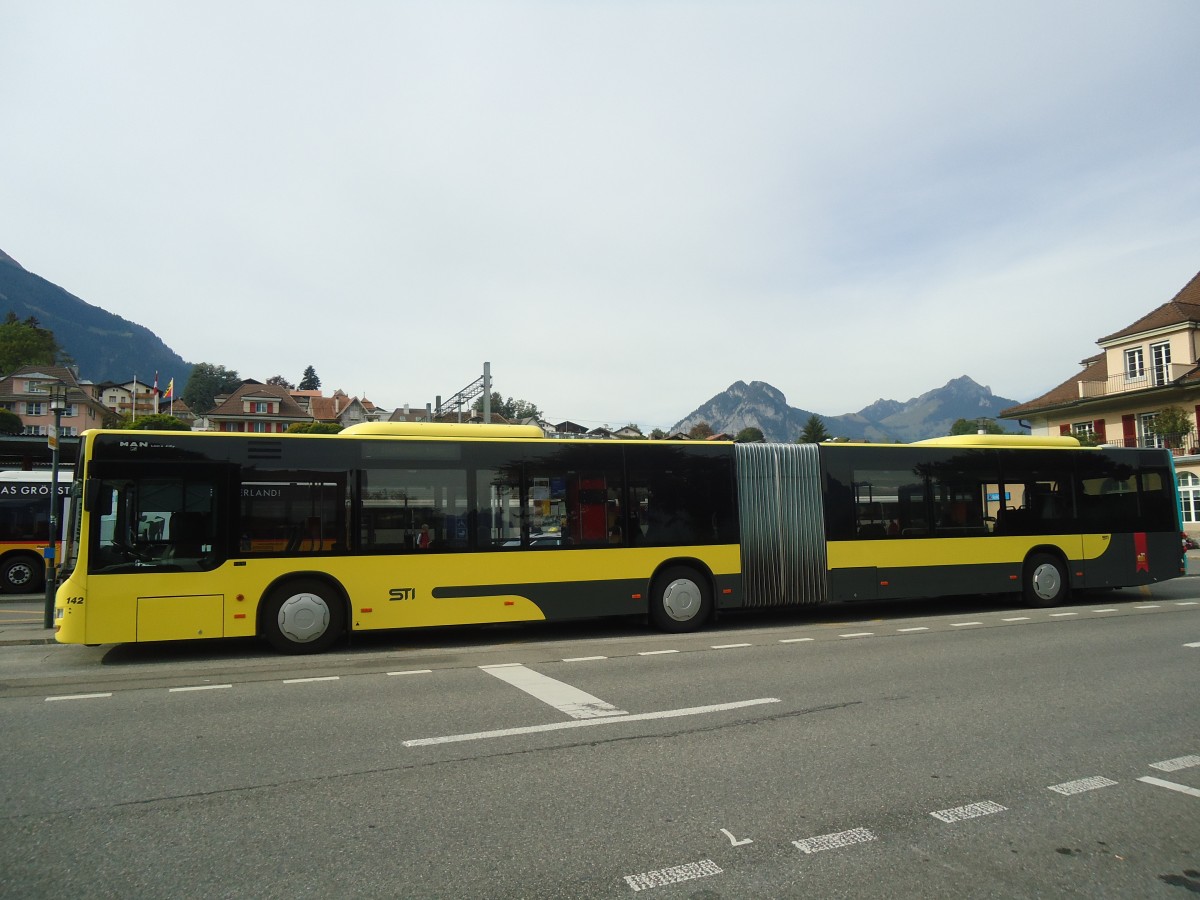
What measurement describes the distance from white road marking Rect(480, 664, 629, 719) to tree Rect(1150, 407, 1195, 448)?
4241cm

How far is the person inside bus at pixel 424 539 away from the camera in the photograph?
10.8 metres

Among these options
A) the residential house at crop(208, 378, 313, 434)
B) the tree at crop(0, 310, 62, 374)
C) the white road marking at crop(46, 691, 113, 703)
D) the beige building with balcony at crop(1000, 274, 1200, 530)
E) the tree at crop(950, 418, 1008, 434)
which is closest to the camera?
the white road marking at crop(46, 691, 113, 703)

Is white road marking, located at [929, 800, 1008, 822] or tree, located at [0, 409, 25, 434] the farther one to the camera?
tree, located at [0, 409, 25, 434]

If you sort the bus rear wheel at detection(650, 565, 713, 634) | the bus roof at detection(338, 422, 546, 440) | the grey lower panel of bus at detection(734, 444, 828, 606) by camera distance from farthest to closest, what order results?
the grey lower panel of bus at detection(734, 444, 828, 606) < the bus rear wheel at detection(650, 565, 713, 634) < the bus roof at detection(338, 422, 546, 440)

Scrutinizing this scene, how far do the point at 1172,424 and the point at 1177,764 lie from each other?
1671 inches

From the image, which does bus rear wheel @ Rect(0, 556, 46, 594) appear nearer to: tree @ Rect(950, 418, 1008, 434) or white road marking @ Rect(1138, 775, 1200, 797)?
white road marking @ Rect(1138, 775, 1200, 797)

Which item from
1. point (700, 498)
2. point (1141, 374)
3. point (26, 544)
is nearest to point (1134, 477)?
point (700, 498)

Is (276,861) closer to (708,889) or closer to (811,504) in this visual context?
(708,889)

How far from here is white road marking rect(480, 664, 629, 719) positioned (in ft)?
22.6

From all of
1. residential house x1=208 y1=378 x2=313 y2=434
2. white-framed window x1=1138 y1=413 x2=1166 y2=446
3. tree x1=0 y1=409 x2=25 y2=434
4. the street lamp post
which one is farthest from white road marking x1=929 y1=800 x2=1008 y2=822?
residential house x1=208 y1=378 x2=313 y2=434

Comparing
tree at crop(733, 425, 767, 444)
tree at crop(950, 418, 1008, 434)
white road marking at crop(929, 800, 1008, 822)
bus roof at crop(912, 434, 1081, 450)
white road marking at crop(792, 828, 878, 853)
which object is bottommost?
white road marking at crop(929, 800, 1008, 822)

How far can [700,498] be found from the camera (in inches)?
488

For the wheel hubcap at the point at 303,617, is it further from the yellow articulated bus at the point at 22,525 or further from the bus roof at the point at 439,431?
the yellow articulated bus at the point at 22,525

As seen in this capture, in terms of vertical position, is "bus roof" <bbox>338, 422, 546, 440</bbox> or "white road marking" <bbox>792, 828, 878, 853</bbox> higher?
"bus roof" <bbox>338, 422, 546, 440</bbox>
